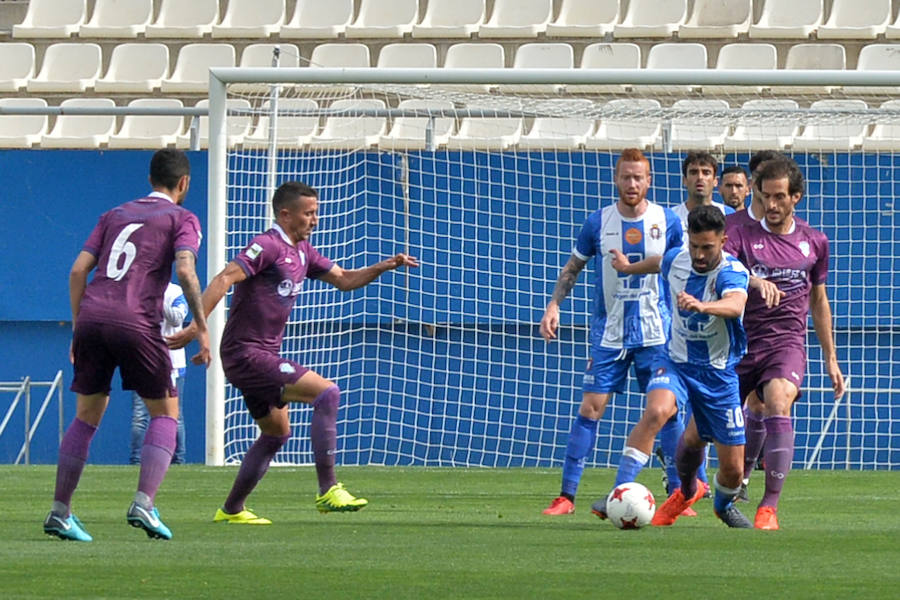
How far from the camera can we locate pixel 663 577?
555 centimetres

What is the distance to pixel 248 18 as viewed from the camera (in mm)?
18984

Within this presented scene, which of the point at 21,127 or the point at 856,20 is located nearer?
the point at 21,127

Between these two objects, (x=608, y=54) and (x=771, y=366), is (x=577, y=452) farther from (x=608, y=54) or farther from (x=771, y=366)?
(x=608, y=54)

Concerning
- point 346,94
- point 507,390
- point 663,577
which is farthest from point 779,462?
point 346,94

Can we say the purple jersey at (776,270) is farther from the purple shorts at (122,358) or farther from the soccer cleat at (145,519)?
the soccer cleat at (145,519)

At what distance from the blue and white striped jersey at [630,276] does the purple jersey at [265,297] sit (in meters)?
1.87

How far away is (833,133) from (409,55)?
4829 mm

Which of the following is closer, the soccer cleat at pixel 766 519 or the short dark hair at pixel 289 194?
the soccer cleat at pixel 766 519

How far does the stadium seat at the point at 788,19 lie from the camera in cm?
1742

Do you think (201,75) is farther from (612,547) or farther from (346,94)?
(612,547)

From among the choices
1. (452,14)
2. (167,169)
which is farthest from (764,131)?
(167,169)

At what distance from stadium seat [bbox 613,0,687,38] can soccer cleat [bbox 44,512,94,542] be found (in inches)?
471

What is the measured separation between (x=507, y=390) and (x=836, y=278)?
2.95 m

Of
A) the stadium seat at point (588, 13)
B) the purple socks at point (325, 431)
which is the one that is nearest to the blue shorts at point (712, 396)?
the purple socks at point (325, 431)
